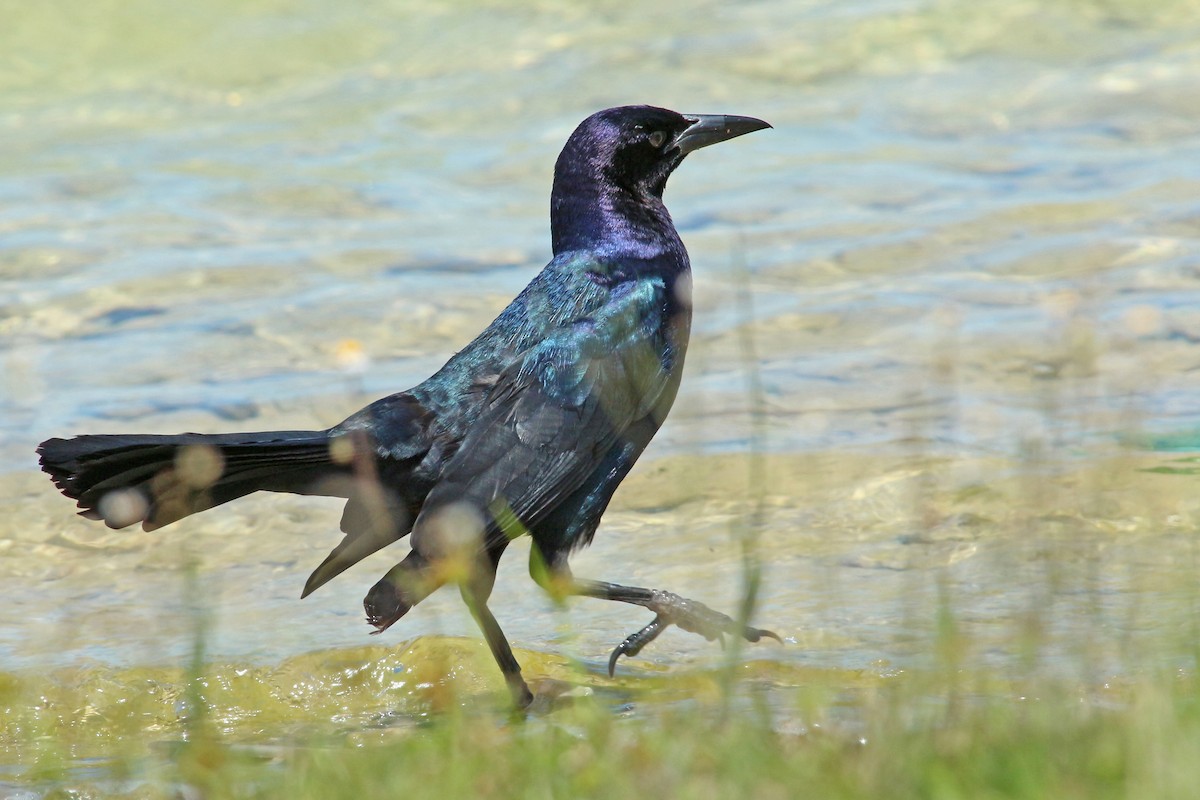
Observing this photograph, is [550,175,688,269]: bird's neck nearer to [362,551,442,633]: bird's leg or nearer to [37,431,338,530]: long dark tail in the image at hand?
[37,431,338,530]: long dark tail

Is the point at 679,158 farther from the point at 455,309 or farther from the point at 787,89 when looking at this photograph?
the point at 787,89

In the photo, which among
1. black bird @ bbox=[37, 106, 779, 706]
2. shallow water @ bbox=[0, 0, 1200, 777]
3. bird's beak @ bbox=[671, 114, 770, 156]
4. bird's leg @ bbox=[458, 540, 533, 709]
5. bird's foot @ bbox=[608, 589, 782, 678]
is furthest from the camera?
bird's beak @ bbox=[671, 114, 770, 156]

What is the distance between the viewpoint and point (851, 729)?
3.08 m

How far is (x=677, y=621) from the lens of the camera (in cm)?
433

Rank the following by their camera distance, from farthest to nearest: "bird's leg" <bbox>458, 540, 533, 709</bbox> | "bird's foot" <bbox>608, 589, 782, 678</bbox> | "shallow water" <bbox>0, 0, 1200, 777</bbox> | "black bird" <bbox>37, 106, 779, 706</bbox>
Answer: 1. "shallow water" <bbox>0, 0, 1200, 777</bbox>
2. "bird's foot" <bbox>608, 589, 782, 678</bbox>
3. "bird's leg" <bbox>458, 540, 533, 709</bbox>
4. "black bird" <bbox>37, 106, 779, 706</bbox>

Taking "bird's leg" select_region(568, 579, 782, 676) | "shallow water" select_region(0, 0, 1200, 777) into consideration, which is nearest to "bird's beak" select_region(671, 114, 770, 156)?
"shallow water" select_region(0, 0, 1200, 777)

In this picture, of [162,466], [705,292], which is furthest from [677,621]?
[705,292]

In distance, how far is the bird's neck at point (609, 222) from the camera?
15.5 ft

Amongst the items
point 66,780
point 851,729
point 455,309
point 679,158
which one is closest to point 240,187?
point 455,309

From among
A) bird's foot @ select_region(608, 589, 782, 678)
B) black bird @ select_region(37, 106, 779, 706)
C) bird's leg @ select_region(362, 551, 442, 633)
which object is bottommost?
bird's foot @ select_region(608, 589, 782, 678)

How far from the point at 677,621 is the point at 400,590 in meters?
0.77

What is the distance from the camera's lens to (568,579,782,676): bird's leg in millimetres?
4281

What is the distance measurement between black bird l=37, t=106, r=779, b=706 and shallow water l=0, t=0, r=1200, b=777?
225 mm

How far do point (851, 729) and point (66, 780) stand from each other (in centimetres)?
159
